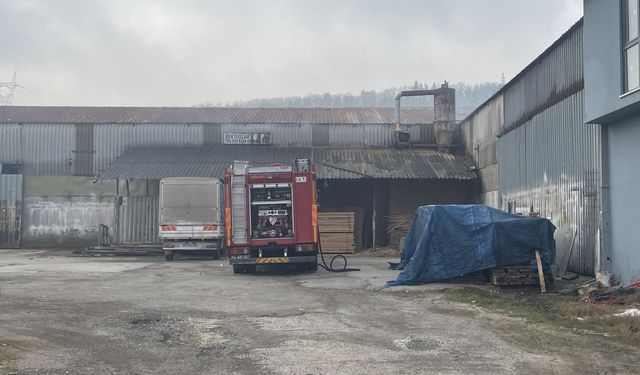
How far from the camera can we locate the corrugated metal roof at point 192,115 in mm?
36625

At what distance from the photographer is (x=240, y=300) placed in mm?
12039

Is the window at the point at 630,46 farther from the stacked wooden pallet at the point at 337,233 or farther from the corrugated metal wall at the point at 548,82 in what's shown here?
the stacked wooden pallet at the point at 337,233

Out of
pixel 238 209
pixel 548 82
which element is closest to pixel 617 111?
pixel 548 82

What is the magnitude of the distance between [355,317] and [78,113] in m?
33.6

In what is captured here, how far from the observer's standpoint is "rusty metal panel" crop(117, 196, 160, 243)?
28625 millimetres

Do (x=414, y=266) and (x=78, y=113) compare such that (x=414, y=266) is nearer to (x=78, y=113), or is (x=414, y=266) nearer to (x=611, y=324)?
(x=611, y=324)

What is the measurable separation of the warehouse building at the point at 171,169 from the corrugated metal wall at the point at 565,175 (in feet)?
26.0

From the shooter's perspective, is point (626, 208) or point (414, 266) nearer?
point (626, 208)

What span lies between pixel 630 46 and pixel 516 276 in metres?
5.61

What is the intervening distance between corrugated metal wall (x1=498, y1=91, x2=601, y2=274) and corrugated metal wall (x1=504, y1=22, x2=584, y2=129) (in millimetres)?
346

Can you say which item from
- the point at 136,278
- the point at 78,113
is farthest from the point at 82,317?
the point at 78,113

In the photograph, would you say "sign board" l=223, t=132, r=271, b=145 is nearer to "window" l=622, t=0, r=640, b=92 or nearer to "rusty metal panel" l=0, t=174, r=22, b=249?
"rusty metal panel" l=0, t=174, r=22, b=249

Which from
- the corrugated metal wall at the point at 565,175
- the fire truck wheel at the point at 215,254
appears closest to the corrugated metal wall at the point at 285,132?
the fire truck wheel at the point at 215,254

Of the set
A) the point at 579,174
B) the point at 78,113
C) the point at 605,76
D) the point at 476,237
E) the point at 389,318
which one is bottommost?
the point at 389,318
